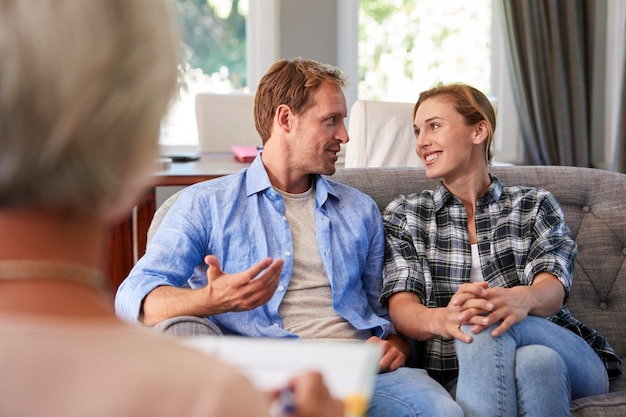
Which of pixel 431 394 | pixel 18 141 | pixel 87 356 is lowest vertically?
pixel 431 394

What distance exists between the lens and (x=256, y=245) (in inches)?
81.7

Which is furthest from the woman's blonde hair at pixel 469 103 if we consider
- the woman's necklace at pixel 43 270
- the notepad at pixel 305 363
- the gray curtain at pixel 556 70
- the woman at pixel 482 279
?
the gray curtain at pixel 556 70

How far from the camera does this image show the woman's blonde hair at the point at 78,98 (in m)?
0.53

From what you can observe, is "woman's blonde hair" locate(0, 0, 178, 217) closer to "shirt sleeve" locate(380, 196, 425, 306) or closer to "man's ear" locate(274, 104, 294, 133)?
"shirt sleeve" locate(380, 196, 425, 306)

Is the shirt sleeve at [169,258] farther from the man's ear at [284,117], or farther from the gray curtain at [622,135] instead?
the gray curtain at [622,135]

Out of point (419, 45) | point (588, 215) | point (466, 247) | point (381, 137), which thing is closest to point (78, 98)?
point (466, 247)

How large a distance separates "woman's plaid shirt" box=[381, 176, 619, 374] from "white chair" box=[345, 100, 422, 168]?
954 mm

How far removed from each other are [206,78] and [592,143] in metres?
2.40

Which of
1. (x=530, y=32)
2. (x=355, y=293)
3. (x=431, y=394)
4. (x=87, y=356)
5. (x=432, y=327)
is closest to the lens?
(x=87, y=356)

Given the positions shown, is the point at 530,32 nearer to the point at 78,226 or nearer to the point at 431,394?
the point at 431,394

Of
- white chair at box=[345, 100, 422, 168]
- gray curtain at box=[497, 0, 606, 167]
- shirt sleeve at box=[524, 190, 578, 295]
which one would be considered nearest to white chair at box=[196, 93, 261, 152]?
white chair at box=[345, 100, 422, 168]

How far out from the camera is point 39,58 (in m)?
0.53

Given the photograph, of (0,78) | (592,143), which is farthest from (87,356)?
(592,143)

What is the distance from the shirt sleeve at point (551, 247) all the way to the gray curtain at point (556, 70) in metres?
2.94
